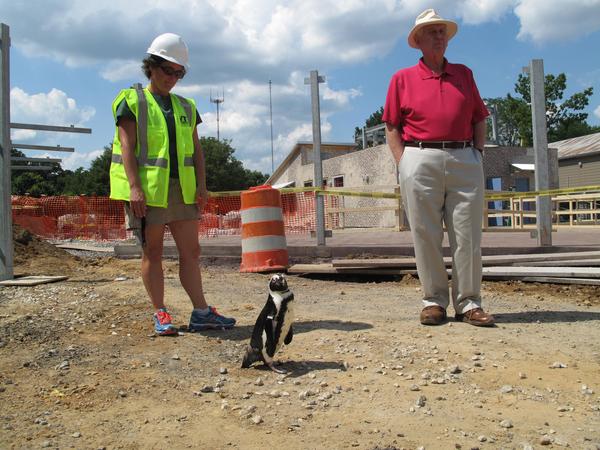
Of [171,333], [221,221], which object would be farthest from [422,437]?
[221,221]

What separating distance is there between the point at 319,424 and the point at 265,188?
554cm

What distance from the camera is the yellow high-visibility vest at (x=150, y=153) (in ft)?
13.1

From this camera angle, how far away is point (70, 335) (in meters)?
4.12

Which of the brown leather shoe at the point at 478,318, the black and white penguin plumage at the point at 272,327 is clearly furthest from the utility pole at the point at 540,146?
the black and white penguin plumage at the point at 272,327

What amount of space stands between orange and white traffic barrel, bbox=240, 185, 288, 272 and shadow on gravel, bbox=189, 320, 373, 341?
3.26 m

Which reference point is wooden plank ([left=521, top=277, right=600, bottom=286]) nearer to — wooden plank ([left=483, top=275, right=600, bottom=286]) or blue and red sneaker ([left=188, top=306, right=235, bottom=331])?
wooden plank ([left=483, top=275, right=600, bottom=286])

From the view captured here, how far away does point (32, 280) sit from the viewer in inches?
252

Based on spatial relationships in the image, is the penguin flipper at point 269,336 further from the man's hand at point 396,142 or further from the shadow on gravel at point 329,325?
the man's hand at point 396,142

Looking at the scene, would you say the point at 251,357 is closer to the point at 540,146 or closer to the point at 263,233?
the point at 263,233

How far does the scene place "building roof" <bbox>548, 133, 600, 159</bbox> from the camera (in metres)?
32.9

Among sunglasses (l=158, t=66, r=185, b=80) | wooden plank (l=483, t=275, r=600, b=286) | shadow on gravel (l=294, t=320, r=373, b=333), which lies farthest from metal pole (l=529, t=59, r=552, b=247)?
sunglasses (l=158, t=66, r=185, b=80)

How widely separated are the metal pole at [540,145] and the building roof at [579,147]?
27.0 metres

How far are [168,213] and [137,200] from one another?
0.96 feet

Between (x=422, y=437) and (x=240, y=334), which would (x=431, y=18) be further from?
(x=422, y=437)
